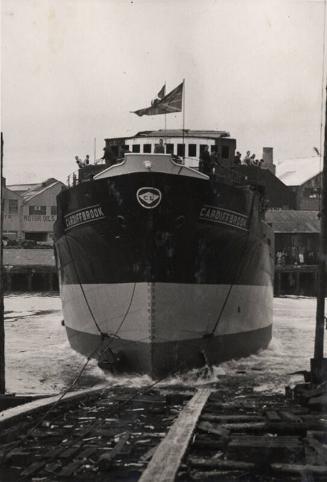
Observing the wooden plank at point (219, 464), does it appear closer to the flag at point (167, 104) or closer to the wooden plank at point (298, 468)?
the wooden plank at point (298, 468)

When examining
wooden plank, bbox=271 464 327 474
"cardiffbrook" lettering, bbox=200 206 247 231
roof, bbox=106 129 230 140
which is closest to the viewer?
wooden plank, bbox=271 464 327 474

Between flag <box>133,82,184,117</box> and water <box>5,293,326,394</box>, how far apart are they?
20.4 feet

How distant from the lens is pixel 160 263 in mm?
11867

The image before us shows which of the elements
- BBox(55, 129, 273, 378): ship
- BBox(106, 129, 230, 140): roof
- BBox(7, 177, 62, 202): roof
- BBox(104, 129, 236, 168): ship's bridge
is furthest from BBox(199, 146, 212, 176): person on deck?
BBox(7, 177, 62, 202): roof

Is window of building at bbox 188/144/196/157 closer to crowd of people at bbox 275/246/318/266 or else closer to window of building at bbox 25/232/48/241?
crowd of people at bbox 275/246/318/266

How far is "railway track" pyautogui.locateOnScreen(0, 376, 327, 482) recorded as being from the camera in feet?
19.4

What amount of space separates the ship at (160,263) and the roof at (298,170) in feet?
130

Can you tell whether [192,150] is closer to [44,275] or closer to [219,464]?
[219,464]

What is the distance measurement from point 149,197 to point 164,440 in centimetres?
577

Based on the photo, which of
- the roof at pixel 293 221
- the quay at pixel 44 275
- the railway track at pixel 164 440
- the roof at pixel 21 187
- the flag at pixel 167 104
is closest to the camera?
the railway track at pixel 164 440

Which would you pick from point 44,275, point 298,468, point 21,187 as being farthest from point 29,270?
point 298,468

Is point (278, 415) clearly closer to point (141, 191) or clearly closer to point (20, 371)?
point (141, 191)

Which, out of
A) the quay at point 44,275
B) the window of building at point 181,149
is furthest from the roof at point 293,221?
the window of building at point 181,149

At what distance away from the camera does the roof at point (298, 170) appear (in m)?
52.2
